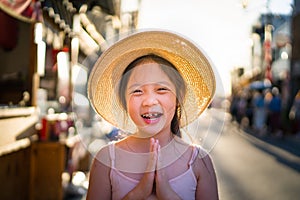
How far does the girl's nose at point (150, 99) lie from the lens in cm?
172

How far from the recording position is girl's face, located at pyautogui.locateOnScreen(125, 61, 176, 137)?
1727 millimetres

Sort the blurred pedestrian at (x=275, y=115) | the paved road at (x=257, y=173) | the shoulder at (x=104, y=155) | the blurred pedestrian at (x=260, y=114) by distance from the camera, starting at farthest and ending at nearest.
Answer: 1. the blurred pedestrian at (x=260, y=114)
2. the blurred pedestrian at (x=275, y=115)
3. the paved road at (x=257, y=173)
4. the shoulder at (x=104, y=155)

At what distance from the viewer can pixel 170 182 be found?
1.77 metres

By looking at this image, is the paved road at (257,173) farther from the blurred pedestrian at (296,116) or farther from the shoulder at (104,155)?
the blurred pedestrian at (296,116)

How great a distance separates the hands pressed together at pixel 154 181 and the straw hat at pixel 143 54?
0.18 m

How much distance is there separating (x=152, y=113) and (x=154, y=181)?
0.78 ft

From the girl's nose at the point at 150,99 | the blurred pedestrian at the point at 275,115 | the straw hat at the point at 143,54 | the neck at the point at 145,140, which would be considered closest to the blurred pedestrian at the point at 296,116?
the blurred pedestrian at the point at 275,115

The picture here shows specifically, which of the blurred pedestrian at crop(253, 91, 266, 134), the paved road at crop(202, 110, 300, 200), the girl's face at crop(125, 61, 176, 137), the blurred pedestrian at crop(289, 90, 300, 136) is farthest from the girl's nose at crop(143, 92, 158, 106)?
the blurred pedestrian at crop(253, 91, 266, 134)

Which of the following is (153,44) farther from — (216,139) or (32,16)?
(32,16)

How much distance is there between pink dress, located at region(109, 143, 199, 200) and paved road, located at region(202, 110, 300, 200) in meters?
2.12

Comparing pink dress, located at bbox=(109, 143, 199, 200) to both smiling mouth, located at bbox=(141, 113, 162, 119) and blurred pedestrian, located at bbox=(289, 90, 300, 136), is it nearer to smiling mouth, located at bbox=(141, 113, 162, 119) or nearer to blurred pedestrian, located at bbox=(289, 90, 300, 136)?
smiling mouth, located at bbox=(141, 113, 162, 119)

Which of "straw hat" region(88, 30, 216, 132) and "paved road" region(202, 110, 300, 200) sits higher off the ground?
"straw hat" region(88, 30, 216, 132)

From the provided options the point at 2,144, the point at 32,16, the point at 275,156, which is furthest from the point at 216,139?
the point at 275,156

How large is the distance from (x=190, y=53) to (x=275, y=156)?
34.0 feet
